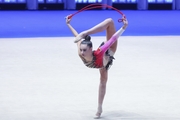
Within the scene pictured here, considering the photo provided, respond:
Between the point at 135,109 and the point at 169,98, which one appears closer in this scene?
the point at 135,109

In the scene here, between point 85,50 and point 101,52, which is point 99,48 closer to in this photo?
point 101,52

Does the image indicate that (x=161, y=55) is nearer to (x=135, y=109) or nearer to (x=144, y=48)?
(x=144, y=48)

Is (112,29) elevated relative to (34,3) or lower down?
elevated

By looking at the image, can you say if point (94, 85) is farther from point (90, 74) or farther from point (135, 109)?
point (135, 109)

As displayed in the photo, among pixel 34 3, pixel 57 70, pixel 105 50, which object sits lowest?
pixel 34 3

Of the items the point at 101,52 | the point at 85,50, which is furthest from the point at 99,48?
the point at 85,50

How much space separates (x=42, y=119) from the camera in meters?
5.81

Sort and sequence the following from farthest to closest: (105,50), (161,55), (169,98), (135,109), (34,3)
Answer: (34,3)
(161,55)
(169,98)
(135,109)
(105,50)

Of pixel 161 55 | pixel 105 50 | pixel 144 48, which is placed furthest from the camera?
pixel 144 48

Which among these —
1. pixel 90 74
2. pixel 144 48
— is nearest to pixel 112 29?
pixel 90 74

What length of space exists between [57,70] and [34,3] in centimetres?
1868

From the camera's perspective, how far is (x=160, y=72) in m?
9.20

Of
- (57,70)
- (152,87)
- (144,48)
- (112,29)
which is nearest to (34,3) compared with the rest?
(144,48)

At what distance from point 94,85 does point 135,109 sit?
173cm
